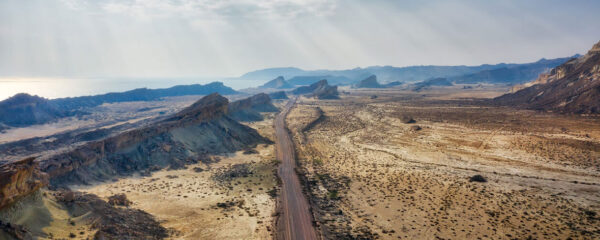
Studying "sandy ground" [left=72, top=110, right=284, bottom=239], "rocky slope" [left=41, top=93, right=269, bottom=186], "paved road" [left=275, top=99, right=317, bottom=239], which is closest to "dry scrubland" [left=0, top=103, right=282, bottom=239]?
"sandy ground" [left=72, top=110, right=284, bottom=239]

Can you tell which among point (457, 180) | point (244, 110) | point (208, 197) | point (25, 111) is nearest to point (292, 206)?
point (208, 197)

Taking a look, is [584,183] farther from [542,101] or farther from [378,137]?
[542,101]

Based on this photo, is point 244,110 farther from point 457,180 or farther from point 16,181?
point 16,181

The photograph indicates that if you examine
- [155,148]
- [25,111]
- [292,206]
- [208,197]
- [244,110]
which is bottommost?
[292,206]

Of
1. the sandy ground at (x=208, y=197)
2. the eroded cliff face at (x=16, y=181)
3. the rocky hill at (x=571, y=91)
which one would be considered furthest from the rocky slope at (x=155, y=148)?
the rocky hill at (x=571, y=91)

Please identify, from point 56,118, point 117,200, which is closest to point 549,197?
point 117,200
